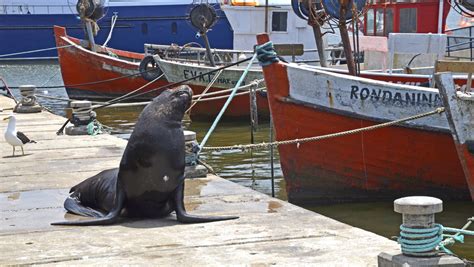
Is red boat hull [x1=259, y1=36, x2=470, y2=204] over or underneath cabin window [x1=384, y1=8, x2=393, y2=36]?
underneath

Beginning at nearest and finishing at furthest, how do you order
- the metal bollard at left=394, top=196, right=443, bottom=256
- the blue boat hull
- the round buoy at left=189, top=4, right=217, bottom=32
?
1. the metal bollard at left=394, top=196, right=443, bottom=256
2. the round buoy at left=189, top=4, right=217, bottom=32
3. the blue boat hull

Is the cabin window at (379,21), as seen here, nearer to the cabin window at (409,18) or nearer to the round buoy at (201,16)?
the cabin window at (409,18)

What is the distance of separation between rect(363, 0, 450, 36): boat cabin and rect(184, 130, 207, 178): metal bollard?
9.03 metres

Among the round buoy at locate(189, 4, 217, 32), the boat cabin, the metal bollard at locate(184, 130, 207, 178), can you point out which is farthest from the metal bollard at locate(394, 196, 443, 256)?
the round buoy at locate(189, 4, 217, 32)

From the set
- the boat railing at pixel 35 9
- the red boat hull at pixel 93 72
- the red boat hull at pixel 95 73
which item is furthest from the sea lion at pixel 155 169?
the boat railing at pixel 35 9

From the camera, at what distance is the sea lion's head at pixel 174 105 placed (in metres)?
7.07

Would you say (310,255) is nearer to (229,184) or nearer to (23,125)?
(229,184)

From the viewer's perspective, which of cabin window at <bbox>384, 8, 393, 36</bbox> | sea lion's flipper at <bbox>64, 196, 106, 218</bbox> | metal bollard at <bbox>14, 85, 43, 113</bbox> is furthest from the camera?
cabin window at <bbox>384, 8, 393, 36</bbox>

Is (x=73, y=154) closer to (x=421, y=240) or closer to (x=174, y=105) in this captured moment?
(x=174, y=105)

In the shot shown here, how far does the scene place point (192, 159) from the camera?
28.5ft

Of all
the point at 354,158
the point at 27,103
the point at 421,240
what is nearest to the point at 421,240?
the point at 421,240

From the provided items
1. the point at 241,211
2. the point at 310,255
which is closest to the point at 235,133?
the point at 241,211

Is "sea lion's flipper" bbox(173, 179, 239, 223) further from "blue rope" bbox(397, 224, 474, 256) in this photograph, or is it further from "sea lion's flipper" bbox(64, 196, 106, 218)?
"blue rope" bbox(397, 224, 474, 256)

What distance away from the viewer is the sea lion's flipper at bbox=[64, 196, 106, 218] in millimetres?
7219
